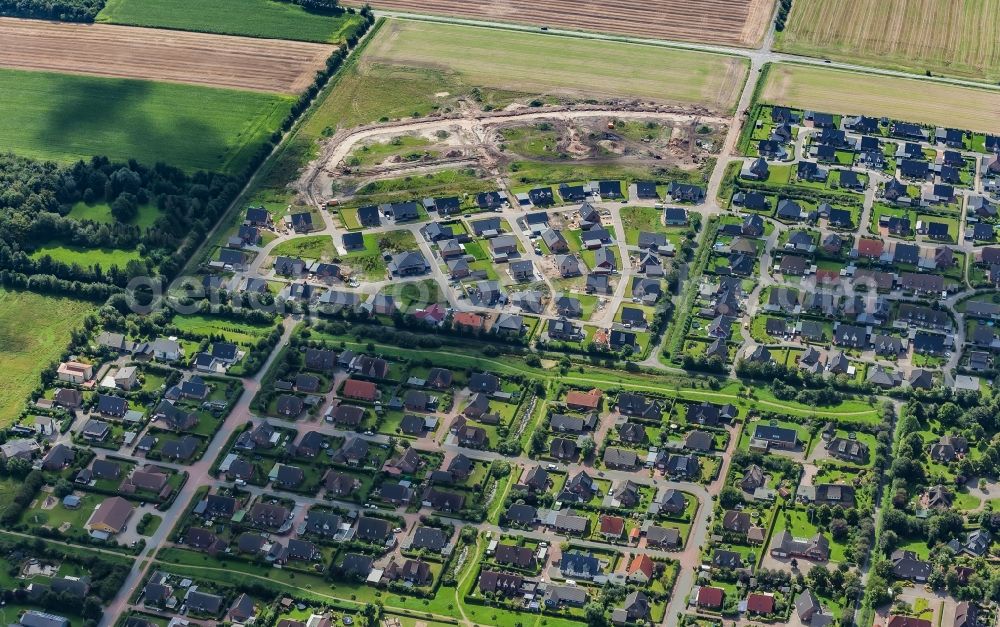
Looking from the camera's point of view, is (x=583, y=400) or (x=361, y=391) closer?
(x=583, y=400)

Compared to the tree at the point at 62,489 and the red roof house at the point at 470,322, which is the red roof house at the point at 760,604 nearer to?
the red roof house at the point at 470,322

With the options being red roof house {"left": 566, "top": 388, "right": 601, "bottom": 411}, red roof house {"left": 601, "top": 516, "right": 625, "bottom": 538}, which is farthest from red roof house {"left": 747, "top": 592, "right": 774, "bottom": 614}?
red roof house {"left": 566, "top": 388, "right": 601, "bottom": 411}

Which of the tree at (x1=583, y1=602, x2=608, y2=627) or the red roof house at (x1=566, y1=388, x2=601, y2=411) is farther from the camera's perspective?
the red roof house at (x1=566, y1=388, x2=601, y2=411)

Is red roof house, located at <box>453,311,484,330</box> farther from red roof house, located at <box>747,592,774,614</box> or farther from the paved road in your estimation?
red roof house, located at <box>747,592,774,614</box>

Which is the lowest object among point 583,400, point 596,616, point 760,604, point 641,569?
point 596,616

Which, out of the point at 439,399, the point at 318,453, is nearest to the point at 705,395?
the point at 439,399

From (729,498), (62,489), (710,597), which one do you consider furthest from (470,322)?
(62,489)

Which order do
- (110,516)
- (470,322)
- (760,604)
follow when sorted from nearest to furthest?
(760,604) < (110,516) < (470,322)

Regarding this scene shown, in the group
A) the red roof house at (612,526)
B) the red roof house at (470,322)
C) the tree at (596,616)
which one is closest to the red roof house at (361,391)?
the red roof house at (470,322)

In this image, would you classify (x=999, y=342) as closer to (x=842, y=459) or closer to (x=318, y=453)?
(x=842, y=459)

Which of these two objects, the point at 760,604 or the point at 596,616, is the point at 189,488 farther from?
the point at 760,604

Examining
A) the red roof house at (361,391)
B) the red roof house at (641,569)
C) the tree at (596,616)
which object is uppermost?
the red roof house at (361,391)
